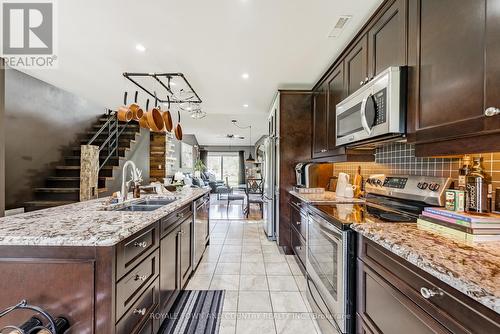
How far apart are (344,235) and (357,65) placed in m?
1.49

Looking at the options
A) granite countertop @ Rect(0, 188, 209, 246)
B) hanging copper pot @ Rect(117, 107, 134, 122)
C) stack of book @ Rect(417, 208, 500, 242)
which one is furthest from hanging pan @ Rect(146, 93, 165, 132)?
stack of book @ Rect(417, 208, 500, 242)

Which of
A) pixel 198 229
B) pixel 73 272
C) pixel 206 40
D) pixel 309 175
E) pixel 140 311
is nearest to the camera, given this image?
pixel 73 272

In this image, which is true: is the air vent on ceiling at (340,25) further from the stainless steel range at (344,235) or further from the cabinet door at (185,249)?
the cabinet door at (185,249)

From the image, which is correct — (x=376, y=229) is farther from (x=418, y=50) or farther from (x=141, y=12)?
(x=141, y=12)

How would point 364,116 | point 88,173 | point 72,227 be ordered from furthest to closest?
1. point 88,173
2. point 364,116
3. point 72,227

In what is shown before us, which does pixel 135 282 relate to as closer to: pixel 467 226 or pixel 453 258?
pixel 453 258

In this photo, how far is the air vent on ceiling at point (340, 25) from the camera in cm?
193

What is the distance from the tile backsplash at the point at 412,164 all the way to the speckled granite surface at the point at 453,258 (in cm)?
52

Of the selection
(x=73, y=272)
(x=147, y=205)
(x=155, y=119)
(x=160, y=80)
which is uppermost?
(x=160, y=80)

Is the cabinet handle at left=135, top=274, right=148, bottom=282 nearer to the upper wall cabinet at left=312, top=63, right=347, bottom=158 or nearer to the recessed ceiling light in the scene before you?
the upper wall cabinet at left=312, top=63, right=347, bottom=158

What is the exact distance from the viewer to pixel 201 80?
11.1 ft

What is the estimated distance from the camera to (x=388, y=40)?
1.64m

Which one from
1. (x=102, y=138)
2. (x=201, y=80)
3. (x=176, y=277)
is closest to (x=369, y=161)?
(x=176, y=277)

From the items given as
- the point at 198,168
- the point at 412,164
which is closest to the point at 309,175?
the point at 412,164
